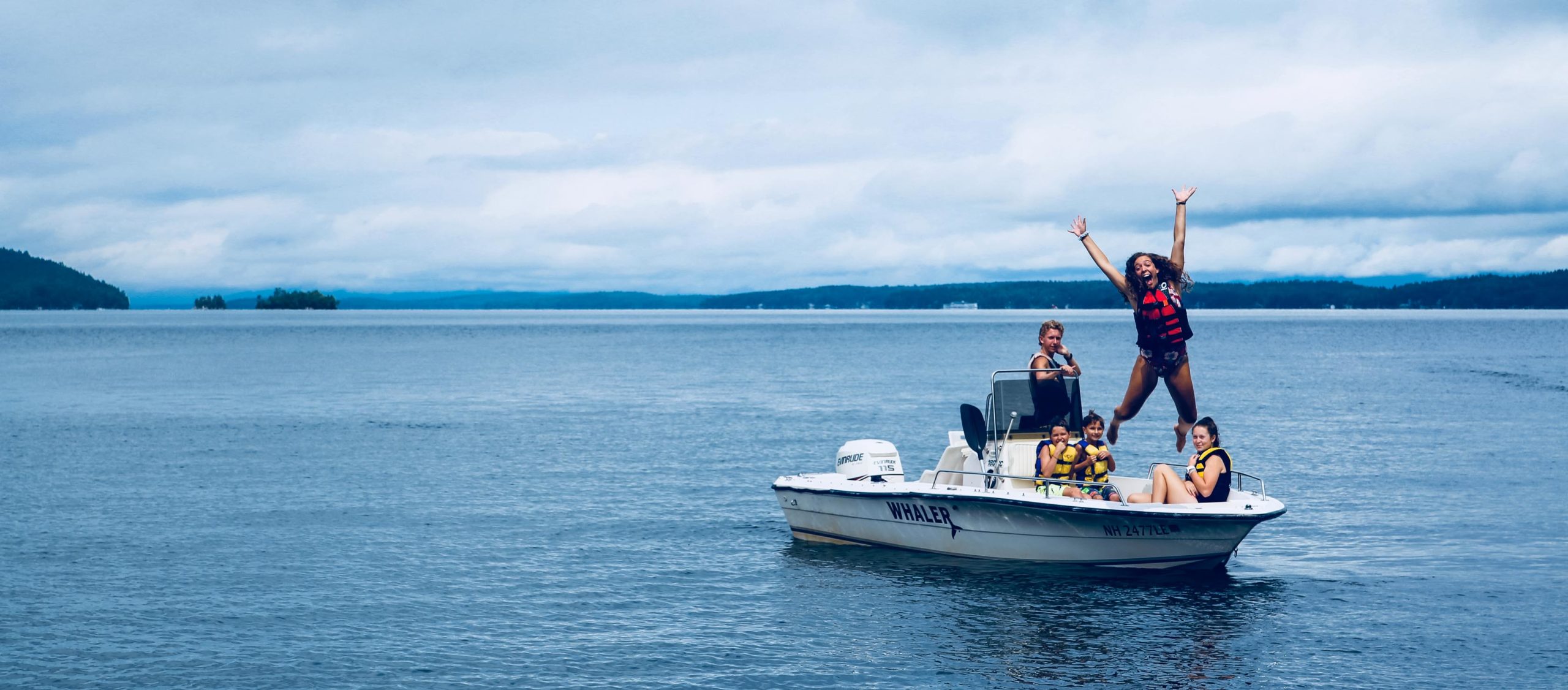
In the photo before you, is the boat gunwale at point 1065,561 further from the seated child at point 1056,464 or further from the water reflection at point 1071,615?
the seated child at point 1056,464

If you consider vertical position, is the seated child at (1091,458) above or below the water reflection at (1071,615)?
above

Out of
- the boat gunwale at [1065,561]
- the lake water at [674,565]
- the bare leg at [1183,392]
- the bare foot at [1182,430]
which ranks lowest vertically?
the lake water at [674,565]

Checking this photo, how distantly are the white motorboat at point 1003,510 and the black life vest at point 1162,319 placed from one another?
10.6ft

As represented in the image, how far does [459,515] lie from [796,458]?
32.9ft

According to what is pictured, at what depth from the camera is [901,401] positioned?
49.7 metres

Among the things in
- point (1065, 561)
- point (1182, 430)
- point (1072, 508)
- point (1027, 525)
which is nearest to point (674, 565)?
point (1027, 525)

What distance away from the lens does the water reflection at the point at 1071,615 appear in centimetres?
1315

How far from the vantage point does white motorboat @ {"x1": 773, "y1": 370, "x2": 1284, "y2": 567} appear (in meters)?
16.0

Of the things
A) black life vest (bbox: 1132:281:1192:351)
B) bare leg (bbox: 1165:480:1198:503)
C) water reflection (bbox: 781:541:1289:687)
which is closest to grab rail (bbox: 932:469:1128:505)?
bare leg (bbox: 1165:480:1198:503)

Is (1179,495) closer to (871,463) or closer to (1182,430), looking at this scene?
(1182,430)

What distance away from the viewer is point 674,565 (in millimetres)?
18188

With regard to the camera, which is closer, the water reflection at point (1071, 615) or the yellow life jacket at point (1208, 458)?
the water reflection at point (1071, 615)

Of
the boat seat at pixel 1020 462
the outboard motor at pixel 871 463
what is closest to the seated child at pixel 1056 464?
the boat seat at pixel 1020 462

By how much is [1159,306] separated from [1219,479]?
3701 millimetres
